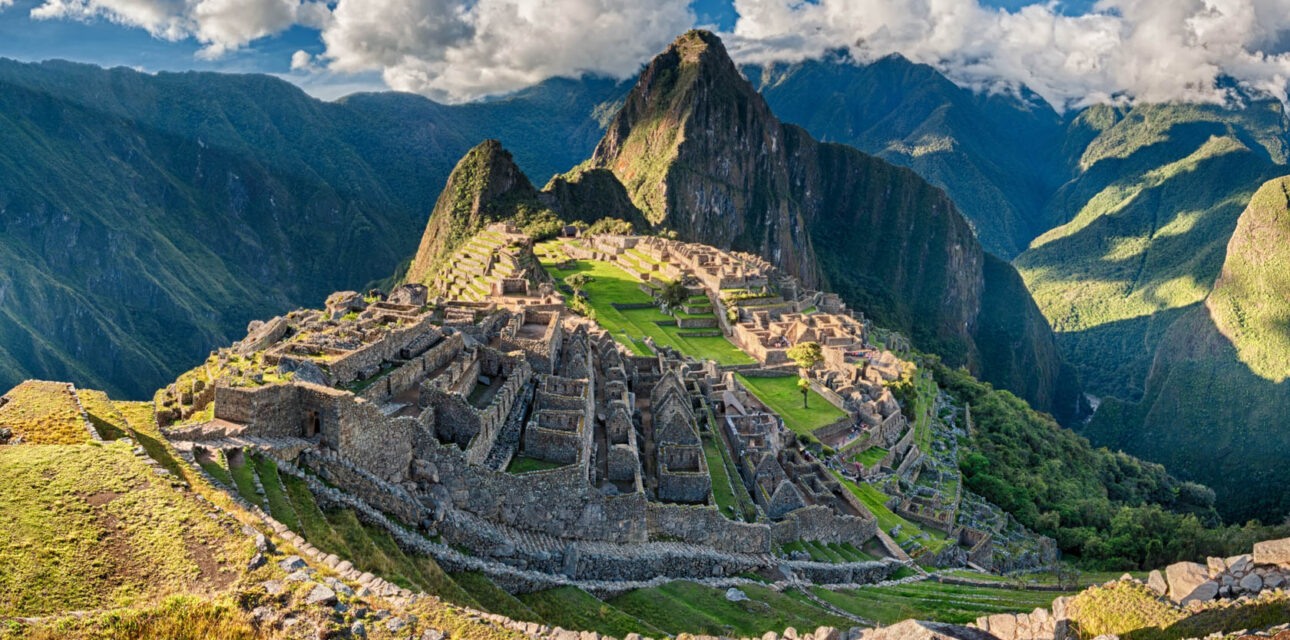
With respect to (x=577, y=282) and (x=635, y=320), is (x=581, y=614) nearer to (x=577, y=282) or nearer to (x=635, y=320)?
(x=635, y=320)

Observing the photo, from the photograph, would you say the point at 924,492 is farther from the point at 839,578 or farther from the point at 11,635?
the point at 11,635

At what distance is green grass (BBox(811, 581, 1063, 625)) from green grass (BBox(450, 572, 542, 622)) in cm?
953

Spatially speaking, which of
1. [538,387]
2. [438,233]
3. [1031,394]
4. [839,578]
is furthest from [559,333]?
[1031,394]

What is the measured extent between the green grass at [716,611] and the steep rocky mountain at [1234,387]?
74728 millimetres

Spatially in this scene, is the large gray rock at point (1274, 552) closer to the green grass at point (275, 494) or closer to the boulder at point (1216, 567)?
the boulder at point (1216, 567)

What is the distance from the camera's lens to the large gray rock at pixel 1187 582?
11086 mm

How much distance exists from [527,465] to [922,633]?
11934 millimetres

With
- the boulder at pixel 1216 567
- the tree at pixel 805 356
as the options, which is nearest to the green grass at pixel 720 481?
the boulder at pixel 1216 567

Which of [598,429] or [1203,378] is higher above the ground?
[598,429]

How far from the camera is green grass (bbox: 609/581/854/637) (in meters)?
16.9

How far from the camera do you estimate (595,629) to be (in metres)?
15.3

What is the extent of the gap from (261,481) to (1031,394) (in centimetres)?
15172

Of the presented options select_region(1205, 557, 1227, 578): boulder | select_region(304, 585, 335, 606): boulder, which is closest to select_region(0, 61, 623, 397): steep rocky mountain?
select_region(304, 585, 335, 606): boulder

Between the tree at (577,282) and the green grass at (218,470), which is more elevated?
the green grass at (218,470)
